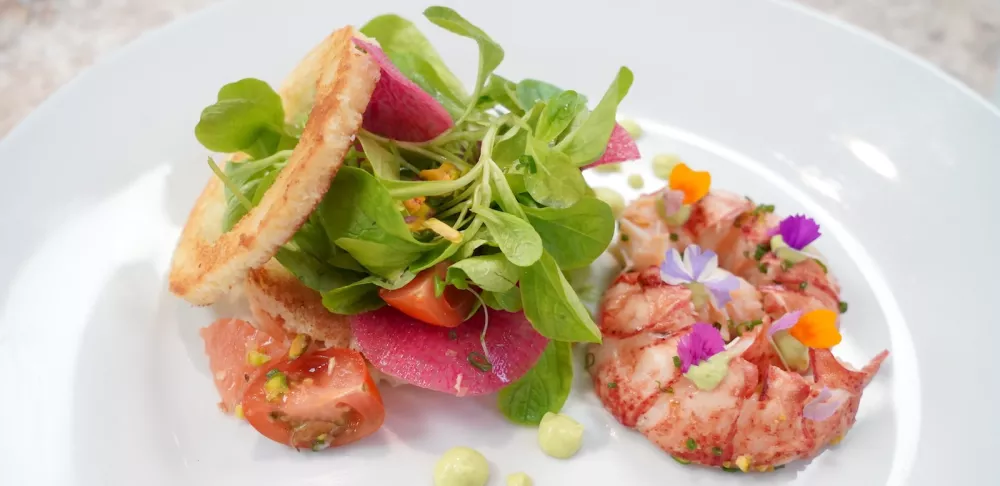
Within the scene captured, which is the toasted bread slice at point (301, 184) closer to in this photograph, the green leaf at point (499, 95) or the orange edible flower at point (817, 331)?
the green leaf at point (499, 95)

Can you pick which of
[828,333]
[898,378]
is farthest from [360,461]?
[898,378]

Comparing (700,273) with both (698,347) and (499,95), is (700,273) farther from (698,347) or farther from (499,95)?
(499,95)

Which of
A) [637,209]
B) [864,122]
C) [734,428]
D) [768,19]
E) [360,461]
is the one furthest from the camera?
[768,19]

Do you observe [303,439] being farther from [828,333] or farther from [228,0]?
[228,0]

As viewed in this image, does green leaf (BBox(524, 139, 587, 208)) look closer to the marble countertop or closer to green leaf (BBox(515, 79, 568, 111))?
green leaf (BBox(515, 79, 568, 111))

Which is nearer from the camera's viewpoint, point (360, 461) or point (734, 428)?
point (734, 428)
